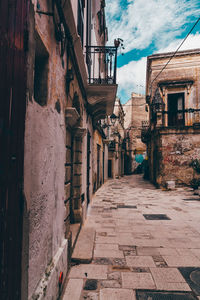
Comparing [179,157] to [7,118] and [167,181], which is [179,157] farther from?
[7,118]

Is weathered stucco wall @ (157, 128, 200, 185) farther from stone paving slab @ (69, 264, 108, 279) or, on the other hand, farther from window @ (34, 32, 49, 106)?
window @ (34, 32, 49, 106)

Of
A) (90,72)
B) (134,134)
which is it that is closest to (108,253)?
(90,72)

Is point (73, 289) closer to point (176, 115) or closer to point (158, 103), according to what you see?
point (158, 103)

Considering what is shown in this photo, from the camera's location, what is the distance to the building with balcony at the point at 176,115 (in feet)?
42.4

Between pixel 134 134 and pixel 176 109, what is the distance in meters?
16.2

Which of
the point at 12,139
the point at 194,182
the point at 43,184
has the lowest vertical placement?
the point at 194,182

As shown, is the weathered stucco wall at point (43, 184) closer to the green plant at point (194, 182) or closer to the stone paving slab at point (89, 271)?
the stone paving slab at point (89, 271)

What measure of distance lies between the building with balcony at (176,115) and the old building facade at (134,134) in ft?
47.0

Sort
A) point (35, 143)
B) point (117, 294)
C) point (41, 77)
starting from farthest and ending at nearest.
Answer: point (117, 294) < point (41, 77) < point (35, 143)

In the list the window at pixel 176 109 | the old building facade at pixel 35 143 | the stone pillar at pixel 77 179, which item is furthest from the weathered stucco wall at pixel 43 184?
the window at pixel 176 109

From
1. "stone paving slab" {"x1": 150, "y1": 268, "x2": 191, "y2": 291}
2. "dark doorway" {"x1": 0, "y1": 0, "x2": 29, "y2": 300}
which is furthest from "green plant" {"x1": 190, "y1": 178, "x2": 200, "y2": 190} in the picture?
"dark doorway" {"x1": 0, "y1": 0, "x2": 29, "y2": 300}

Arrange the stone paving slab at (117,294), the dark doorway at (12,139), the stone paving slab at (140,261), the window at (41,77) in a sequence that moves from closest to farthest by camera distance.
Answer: the dark doorway at (12,139) → the window at (41,77) → the stone paving slab at (117,294) → the stone paving slab at (140,261)

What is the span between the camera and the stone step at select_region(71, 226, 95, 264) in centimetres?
336

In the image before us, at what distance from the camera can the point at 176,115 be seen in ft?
45.9
